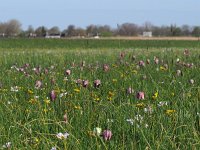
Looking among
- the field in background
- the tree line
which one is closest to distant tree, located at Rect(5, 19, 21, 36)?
the tree line

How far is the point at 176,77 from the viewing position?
20.8 feet

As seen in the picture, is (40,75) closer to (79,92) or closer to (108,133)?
(79,92)

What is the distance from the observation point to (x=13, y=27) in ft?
560

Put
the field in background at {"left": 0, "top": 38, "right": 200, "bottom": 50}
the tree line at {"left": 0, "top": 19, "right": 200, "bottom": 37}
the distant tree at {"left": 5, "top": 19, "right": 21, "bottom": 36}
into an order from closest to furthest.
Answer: the field in background at {"left": 0, "top": 38, "right": 200, "bottom": 50} < the tree line at {"left": 0, "top": 19, "right": 200, "bottom": 37} < the distant tree at {"left": 5, "top": 19, "right": 21, "bottom": 36}

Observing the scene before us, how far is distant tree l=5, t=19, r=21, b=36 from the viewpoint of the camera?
167375 millimetres

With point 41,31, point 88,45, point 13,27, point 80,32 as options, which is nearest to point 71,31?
point 80,32

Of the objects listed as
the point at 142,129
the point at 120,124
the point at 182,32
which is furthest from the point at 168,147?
the point at 182,32

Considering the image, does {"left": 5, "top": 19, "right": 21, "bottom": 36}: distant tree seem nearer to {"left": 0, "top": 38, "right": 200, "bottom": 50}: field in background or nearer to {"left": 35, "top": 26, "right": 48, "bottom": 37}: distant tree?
{"left": 35, "top": 26, "right": 48, "bottom": 37}: distant tree

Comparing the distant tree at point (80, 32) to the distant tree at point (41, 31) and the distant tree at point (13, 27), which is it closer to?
the distant tree at point (41, 31)

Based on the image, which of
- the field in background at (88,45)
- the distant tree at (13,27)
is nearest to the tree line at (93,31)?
the distant tree at (13,27)

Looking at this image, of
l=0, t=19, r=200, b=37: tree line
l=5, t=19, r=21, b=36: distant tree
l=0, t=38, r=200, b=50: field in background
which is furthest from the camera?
l=5, t=19, r=21, b=36: distant tree

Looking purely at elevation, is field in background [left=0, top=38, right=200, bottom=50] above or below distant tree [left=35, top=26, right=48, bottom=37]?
above

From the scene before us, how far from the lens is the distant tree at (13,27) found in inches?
6590

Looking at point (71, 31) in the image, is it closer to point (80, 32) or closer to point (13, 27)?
point (80, 32)
